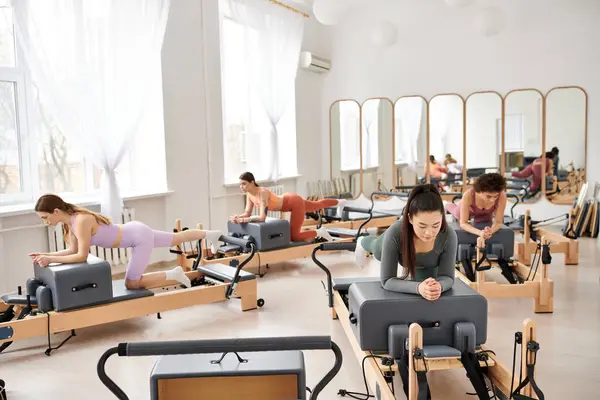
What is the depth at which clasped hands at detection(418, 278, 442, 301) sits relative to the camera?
7.96 ft

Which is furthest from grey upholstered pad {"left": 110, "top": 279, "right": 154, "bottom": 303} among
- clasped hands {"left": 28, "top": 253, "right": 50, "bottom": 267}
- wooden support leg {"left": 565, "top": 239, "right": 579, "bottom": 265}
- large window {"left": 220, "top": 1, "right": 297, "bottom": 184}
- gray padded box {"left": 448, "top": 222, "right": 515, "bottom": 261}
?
wooden support leg {"left": 565, "top": 239, "right": 579, "bottom": 265}

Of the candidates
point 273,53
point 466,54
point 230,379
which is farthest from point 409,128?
point 230,379

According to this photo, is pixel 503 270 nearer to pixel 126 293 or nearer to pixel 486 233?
pixel 486 233

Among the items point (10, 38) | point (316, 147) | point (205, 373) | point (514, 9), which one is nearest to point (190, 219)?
point (10, 38)

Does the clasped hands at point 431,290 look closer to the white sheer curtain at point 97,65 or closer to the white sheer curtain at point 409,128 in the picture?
the white sheer curtain at point 97,65

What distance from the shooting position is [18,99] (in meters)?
4.89

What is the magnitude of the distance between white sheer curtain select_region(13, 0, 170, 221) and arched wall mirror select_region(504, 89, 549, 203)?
5.03m

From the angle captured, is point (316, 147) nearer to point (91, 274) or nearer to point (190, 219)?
point (190, 219)

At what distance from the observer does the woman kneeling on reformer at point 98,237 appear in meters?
3.59

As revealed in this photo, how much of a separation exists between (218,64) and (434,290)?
16.7ft

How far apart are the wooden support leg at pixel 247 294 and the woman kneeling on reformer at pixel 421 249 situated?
1833 mm

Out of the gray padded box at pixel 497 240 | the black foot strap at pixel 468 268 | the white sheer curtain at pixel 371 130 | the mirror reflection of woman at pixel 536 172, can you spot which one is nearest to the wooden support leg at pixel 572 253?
the gray padded box at pixel 497 240

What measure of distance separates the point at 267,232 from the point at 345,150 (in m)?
4.22

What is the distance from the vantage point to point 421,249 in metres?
2.70
